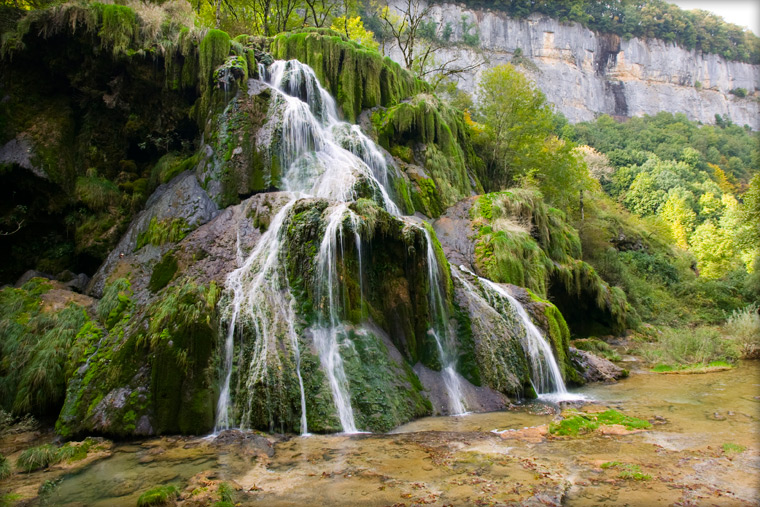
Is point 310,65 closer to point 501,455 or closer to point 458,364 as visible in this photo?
point 458,364

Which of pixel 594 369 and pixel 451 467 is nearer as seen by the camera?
pixel 451 467

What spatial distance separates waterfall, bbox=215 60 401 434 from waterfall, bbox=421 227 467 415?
1637 mm

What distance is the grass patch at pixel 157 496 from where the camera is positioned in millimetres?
3789

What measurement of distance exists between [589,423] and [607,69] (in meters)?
80.2

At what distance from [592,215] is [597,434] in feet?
73.4

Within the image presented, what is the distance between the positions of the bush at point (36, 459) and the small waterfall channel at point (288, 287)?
183cm

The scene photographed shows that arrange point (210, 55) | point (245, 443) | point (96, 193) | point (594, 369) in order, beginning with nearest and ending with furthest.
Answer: point (245, 443), point (594, 369), point (96, 193), point (210, 55)

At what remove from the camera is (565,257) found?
14.6 metres

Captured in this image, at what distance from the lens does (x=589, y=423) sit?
5762 mm

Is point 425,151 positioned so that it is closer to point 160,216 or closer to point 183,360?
point 160,216

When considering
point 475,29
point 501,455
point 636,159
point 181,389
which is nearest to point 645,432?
A: point 501,455

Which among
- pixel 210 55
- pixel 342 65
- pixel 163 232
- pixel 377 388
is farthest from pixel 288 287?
pixel 342 65

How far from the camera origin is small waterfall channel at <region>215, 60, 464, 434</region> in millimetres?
6473

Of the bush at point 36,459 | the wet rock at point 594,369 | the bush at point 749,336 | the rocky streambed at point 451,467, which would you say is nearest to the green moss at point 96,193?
the rocky streambed at point 451,467
